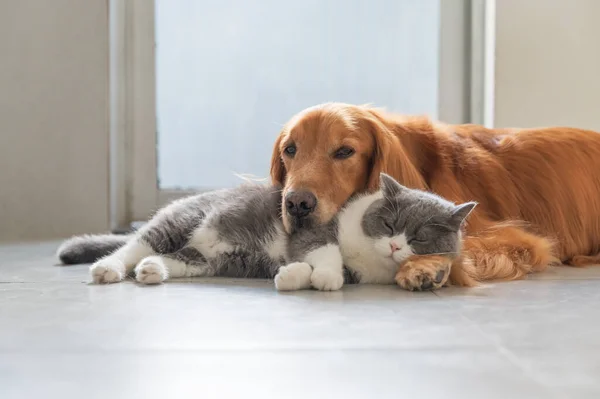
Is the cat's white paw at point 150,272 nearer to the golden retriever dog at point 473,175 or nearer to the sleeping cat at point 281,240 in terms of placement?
the sleeping cat at point 281,240

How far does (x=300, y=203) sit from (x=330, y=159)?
19 cm

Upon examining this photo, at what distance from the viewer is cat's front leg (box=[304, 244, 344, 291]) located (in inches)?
57.7

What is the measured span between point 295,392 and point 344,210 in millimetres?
921

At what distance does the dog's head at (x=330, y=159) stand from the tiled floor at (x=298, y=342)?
0.24m

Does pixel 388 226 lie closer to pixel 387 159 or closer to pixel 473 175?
pixel 387 159

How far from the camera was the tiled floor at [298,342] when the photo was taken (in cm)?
80

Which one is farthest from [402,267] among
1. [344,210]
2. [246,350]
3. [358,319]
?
[246,350]

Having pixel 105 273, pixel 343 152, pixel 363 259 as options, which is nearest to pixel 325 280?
pixel 363 259

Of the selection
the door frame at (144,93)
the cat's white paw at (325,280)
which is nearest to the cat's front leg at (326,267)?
the cat's white paw at (325,280)

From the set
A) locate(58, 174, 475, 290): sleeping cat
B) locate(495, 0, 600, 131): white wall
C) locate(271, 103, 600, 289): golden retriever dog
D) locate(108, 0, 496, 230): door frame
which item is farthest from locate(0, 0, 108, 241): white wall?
locate(495, 0, 600, 131): white wall

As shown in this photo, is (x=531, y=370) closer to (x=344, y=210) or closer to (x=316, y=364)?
(x=316, y=364)

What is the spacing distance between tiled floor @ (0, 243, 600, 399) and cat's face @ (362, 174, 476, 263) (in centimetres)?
Answer: 11

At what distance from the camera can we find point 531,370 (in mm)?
850

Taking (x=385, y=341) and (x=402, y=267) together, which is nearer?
(x=385, y=341)
